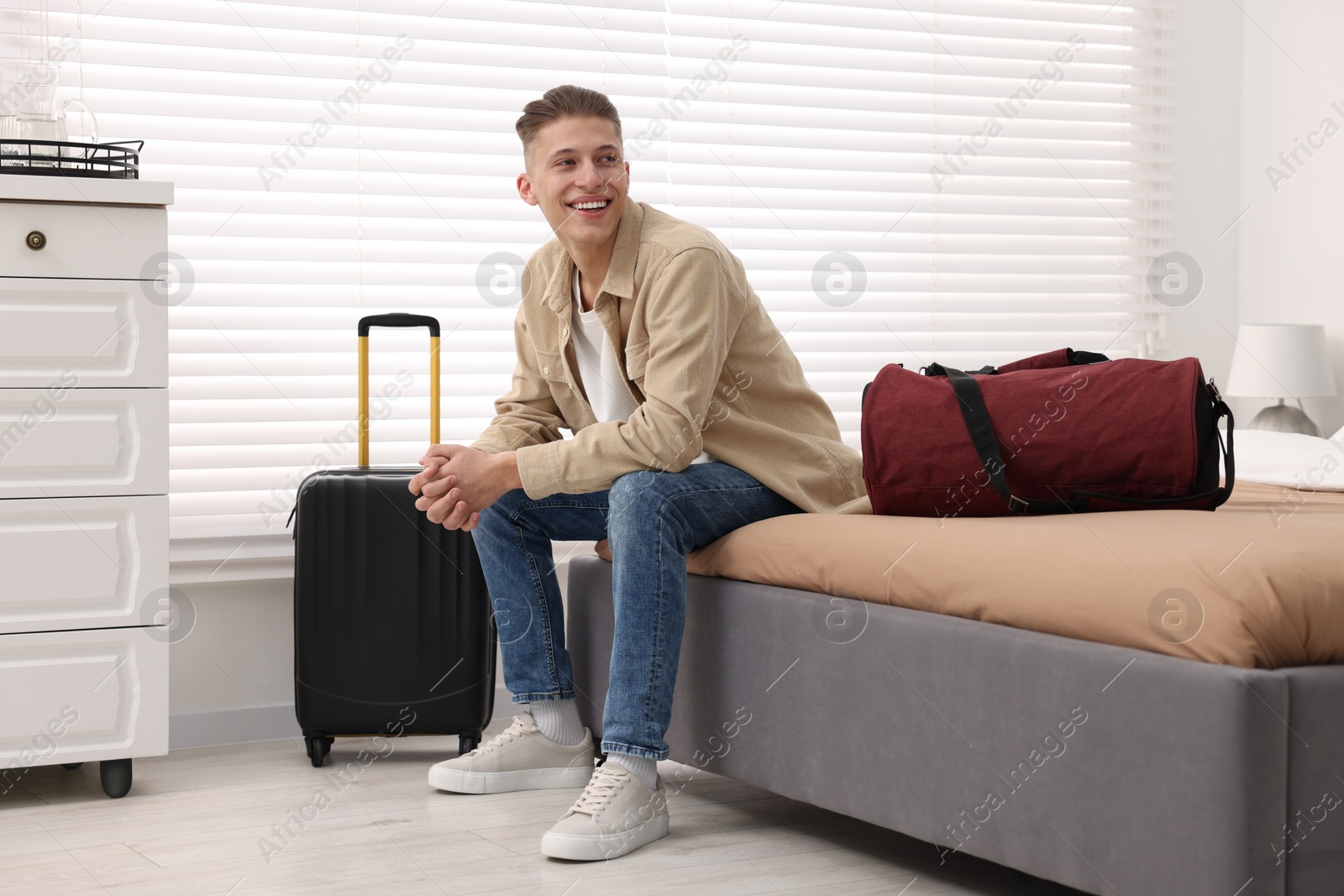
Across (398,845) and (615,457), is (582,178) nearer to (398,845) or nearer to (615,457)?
(615,457)

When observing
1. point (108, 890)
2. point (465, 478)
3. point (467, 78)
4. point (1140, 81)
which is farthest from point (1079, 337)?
point (108, 890)

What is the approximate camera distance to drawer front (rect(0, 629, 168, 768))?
2.02 meters

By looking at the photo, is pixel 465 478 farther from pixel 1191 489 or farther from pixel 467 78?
pixel 467 78

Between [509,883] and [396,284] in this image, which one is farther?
[396,284]

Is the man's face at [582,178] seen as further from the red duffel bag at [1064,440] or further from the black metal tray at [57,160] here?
the black metal tray at [57,160]

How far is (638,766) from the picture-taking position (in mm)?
1816

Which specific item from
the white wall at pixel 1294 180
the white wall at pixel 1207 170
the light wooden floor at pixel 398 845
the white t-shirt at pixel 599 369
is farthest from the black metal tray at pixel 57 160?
the white wall at pixel 1294 180

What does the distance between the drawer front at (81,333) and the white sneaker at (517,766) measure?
2.60ft

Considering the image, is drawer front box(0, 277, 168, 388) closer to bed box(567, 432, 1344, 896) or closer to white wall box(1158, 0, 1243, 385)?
bed box(567, 432, 1344, 896)

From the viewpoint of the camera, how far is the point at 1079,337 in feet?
11.8

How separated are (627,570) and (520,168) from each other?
1.35 m

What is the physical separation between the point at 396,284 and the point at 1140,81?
2.21 m

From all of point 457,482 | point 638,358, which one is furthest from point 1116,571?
point 457,482

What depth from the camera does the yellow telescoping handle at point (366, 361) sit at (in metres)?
2.39
